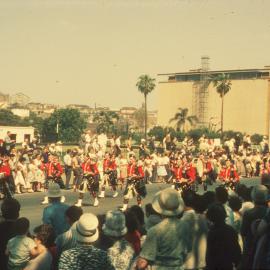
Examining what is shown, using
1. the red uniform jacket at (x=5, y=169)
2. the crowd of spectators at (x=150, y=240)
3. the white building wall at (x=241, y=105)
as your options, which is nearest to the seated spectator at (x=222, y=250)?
the crowd of spectators at (x=150, y=240)

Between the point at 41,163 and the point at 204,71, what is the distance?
94528 millimetres

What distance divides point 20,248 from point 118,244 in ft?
3.98

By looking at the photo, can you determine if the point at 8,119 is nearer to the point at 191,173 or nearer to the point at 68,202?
the point at 191,173

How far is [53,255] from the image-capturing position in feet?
22.9

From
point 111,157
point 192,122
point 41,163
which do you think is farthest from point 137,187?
point 192,122

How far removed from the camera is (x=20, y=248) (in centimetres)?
705

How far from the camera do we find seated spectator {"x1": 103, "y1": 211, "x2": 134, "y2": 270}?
6578 millimetres

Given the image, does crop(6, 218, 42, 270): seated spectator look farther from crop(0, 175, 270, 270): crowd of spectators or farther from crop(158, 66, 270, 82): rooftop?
crop(158, 66, 270, 82): rooftop

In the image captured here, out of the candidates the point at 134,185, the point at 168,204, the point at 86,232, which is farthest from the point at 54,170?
the point at 86,232

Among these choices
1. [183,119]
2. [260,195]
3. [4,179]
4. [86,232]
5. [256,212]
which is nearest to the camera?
[86,232]

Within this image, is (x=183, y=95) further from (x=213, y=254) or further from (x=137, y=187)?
(x=213, y=254)

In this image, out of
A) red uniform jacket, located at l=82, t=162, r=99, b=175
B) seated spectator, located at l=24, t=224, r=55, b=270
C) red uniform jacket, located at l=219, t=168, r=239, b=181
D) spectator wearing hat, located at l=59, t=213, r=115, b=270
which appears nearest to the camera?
spectator wearing hat, located at l=59, t=213, r=115, b=270

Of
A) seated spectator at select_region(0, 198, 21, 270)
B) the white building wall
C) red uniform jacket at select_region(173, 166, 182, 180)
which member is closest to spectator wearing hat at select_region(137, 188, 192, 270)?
seated spectator at select_region(0, 198, 21, 270)

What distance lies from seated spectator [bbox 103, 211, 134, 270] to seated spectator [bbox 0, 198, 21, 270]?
133 cm
